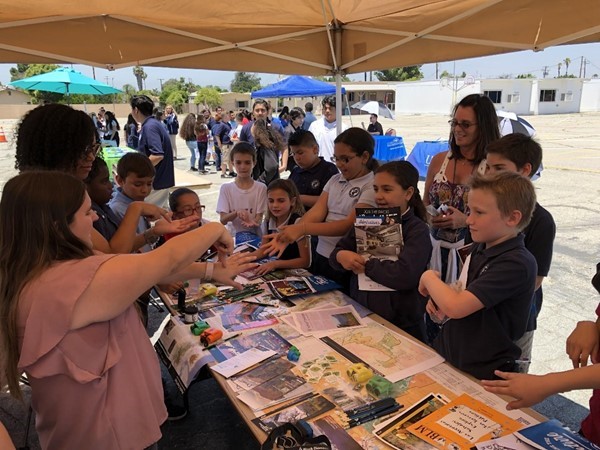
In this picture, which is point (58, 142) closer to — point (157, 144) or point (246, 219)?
point (246, 219)

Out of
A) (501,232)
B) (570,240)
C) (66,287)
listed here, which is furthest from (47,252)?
(570,240)

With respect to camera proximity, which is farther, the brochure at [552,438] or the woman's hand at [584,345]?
the woman's hand at [584,345]

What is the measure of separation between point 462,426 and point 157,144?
4.79m

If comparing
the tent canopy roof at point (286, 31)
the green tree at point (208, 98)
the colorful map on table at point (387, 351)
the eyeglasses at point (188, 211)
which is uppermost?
the green tree at point (208, 98)

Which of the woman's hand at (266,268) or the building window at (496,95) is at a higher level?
the building window at (496,95)

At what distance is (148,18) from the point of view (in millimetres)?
3594

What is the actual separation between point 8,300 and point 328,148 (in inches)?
268

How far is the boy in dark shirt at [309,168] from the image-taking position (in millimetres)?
3715

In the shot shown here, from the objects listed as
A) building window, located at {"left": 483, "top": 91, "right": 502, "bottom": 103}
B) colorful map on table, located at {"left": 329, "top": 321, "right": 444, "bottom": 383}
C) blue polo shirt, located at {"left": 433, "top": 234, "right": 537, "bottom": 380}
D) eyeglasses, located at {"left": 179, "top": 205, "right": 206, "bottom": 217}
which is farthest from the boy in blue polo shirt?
building window, located at {"left": 483, "top": 91, "right": 502, "bottom": 103}

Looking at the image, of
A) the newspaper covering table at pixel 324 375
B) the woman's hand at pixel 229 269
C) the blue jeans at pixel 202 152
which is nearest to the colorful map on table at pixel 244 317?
the newspaper covering table at pixel 324 375

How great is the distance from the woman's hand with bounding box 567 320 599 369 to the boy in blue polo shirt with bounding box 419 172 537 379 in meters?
0.19

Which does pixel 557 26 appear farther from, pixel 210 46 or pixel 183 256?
pixel 183 256

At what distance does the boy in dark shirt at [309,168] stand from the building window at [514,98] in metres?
43.3

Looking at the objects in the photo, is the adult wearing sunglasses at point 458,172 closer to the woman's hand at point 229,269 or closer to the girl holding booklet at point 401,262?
the girl holding booklet at point 401,262
